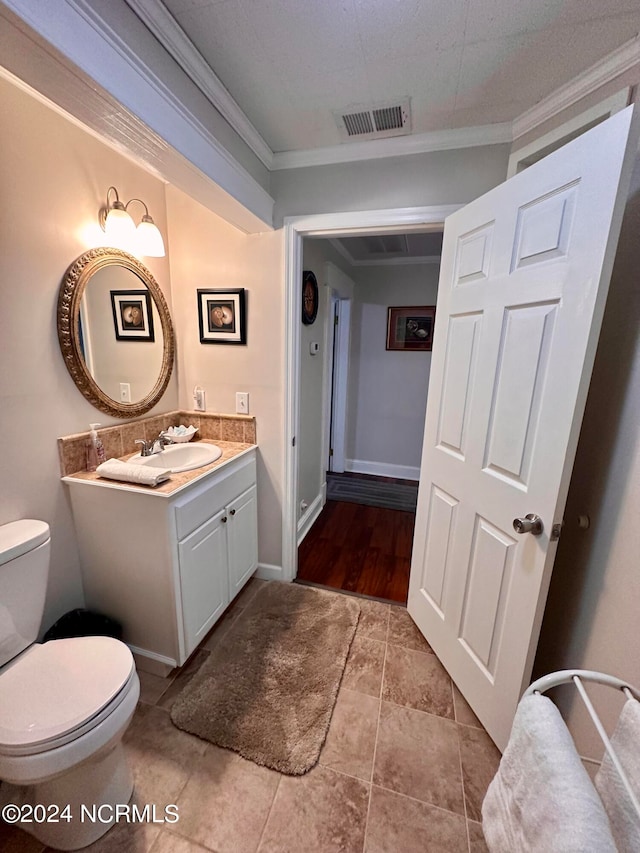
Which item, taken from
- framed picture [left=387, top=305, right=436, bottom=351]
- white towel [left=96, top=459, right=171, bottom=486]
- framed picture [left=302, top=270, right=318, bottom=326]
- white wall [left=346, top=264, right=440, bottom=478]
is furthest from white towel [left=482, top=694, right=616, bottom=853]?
framed picture [left=387, top=305, right=436, bottom=351]

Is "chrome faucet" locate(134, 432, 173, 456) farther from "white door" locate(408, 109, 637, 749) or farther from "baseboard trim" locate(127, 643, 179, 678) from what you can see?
"white door" locate(408, 109, 637, 749)

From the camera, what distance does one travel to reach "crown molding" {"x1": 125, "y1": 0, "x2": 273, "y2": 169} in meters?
0.98

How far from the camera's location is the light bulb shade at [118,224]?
148 cm

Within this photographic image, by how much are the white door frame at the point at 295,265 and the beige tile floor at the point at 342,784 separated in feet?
2.92

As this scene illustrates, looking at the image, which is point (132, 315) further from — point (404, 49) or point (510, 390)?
point (510, 390)

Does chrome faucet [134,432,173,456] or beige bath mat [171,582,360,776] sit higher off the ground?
chrome faucet [134,432,173,456]

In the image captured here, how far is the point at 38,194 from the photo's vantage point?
1.28 m

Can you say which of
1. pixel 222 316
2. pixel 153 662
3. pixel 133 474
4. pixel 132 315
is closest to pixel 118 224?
pixel 132 315

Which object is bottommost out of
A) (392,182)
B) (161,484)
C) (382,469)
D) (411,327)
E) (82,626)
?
(382,469)

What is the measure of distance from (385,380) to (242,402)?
221 cm

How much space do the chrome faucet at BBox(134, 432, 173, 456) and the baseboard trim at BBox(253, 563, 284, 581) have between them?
39.0 inches

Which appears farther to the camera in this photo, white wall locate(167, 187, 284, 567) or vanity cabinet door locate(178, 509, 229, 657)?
white wall locate(167, 187, 284, 567)

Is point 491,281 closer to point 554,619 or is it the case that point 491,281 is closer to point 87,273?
point 554,619

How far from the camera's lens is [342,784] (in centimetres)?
119
